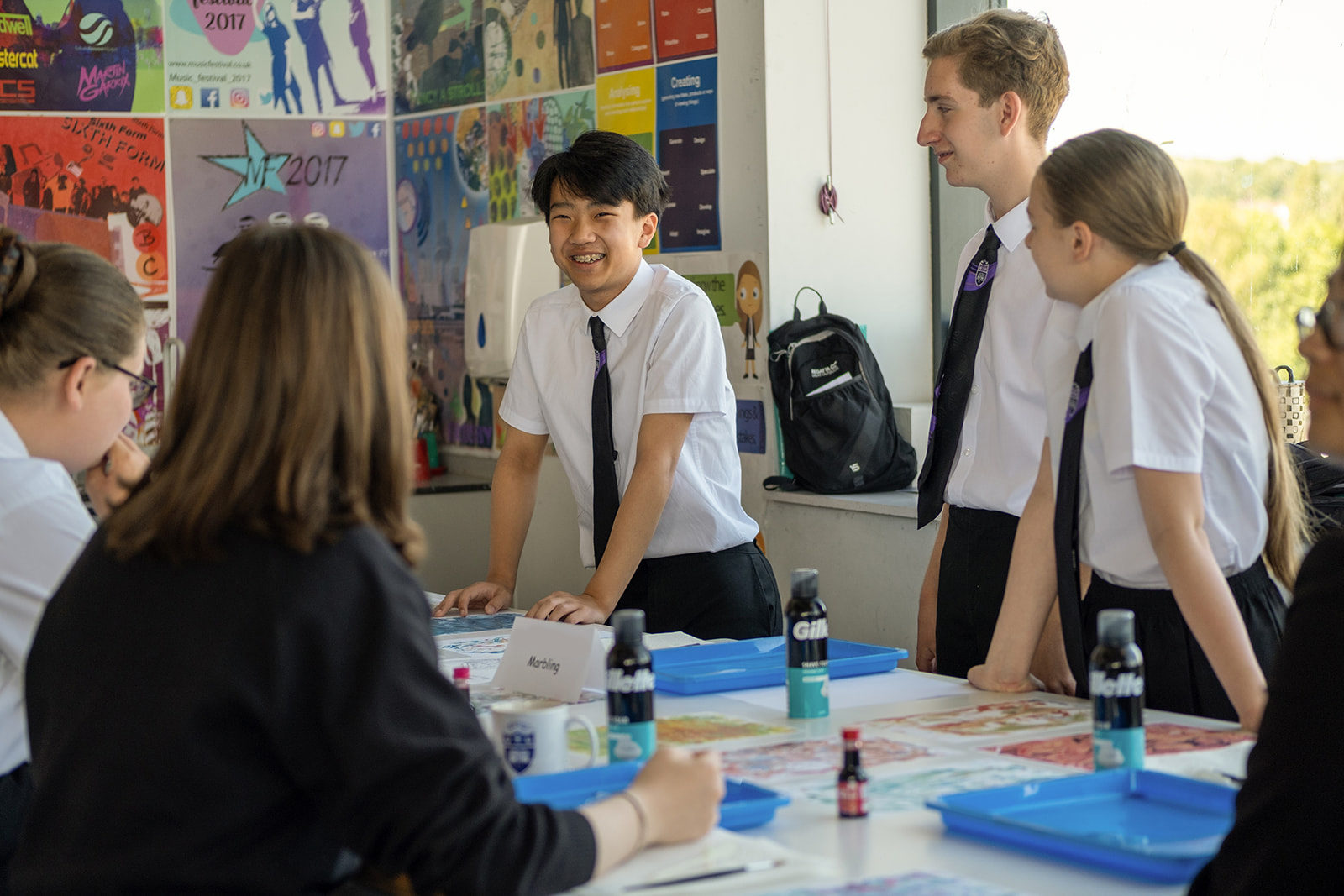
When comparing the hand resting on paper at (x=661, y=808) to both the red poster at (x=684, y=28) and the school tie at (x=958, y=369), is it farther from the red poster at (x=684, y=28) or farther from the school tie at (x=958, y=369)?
the red poster at (x=684, y=28)

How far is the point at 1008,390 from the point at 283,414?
5.40 feet

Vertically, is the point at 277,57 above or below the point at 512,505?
above

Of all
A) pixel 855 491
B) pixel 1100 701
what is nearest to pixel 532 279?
pixel 855 491

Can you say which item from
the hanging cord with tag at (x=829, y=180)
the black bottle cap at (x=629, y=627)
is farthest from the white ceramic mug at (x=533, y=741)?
the hanging cord with tag at (x=829, y=180)

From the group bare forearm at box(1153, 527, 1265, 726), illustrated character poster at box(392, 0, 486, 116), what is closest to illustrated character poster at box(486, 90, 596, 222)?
illustrated character poster at box(392, 0, 486, 116)

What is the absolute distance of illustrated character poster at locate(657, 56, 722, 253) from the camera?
4.19 meters

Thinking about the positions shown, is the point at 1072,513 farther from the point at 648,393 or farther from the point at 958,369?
the point at 648,393

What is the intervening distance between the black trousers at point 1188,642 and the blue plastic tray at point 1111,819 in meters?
0.50

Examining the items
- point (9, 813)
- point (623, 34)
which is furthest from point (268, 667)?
point (623, 34)

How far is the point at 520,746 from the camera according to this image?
61.1 inches

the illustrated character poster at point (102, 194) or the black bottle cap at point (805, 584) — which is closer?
the black bottle cap at point (805, 584)

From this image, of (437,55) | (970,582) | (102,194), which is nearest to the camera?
(970,582)

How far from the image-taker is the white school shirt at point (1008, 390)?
2520 millimetres

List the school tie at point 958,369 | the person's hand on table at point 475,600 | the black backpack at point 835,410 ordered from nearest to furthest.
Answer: the school tie at point 958,369
the person's hand on table at point 475,600
the black backpack at point 835,410
